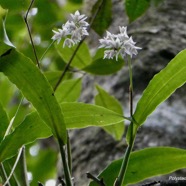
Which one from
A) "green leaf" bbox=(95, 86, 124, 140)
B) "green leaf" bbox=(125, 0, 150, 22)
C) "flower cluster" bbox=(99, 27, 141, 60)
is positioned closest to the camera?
"flower cluster" bbox=(99, 27, 141, 60)

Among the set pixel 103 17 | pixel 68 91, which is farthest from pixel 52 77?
pixel 103 17

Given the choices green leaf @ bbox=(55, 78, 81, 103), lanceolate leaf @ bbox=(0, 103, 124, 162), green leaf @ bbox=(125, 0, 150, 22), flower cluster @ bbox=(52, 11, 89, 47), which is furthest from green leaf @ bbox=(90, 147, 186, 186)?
green leaf @ bbox=(55, 78, 81, 103)

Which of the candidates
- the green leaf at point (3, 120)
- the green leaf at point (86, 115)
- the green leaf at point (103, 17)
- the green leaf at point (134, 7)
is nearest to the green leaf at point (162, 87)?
the green leaf at point (86, 115)

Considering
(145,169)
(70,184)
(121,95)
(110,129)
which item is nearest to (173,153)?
(145,169)

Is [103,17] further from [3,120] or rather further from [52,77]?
[3,120]

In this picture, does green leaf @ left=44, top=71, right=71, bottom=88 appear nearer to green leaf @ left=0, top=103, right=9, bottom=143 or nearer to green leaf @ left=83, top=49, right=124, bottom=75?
green leaf @ left=83, top=49, right=124, bottom=75

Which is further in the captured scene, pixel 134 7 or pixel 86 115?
pixel 134 7

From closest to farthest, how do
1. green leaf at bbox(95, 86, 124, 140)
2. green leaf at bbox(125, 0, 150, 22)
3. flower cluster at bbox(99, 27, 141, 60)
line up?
flower cluster at bbox(99, 27, 141, 60) < green leaf at bbox(125, 0, 150, 22) < green leaf at bbox(95, 86, 124, 140)
